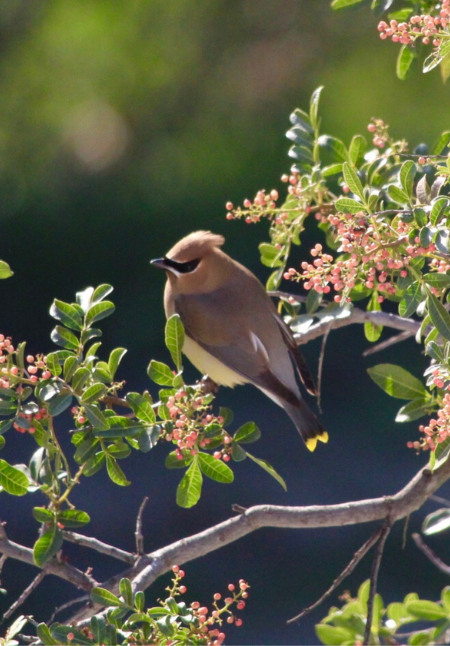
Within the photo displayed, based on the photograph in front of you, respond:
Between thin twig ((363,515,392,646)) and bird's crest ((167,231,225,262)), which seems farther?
bird's crest ((167,231,225,262))

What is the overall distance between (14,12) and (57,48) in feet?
1.52

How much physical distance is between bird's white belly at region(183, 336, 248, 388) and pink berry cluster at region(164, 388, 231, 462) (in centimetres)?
138

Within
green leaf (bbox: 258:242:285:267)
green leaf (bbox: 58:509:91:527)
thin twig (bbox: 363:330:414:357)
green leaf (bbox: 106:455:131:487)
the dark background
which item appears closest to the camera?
green leaf (bbox: 58:509:91:527)

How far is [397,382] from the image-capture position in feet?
7.08

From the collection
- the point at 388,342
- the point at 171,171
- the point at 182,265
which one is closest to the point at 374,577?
the point at 388,342

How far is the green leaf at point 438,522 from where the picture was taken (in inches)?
71.2

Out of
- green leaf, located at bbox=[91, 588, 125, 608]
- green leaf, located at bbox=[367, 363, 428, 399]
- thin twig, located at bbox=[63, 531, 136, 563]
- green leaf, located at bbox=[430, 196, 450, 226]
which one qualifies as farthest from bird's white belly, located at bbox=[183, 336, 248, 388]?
green leaf, located at bbox=[430, 196, 450, 226]

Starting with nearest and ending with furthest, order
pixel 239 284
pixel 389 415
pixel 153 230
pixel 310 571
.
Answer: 1. pixel 239 284
2. pixel 310 571
3. pixel 389 415
4. pixel 153 230

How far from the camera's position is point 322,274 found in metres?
1.75

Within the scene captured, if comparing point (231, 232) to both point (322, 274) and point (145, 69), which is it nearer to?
point (145, 69)

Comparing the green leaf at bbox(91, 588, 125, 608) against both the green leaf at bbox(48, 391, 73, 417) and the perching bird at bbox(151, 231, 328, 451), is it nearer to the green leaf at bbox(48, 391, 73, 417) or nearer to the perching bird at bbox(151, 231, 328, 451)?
the green leaf at bbox(48, 391, 73, 417)

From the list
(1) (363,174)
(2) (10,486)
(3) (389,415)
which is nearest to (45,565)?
(2) (10,486)

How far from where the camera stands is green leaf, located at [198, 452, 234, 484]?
1882 millimetres

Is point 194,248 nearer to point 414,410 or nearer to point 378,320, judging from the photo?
point 378,320
